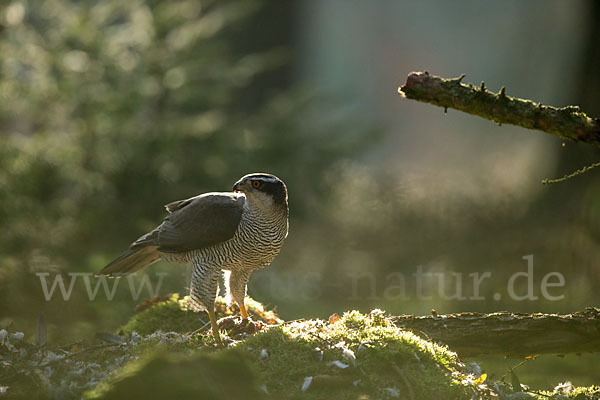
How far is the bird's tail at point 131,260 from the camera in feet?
12.4

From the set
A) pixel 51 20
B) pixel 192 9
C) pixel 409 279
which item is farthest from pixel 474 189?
pixel 51 20

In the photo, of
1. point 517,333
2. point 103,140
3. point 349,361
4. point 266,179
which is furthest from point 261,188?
point 103,140

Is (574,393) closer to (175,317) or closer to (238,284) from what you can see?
(238,284)

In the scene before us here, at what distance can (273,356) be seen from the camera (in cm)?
246

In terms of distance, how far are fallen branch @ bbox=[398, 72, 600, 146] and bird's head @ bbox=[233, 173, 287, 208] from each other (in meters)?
1.03

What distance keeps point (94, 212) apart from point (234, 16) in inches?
130

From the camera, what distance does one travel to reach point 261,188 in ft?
10.4

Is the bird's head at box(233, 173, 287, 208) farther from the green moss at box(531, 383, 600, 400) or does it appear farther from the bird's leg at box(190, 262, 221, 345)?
the green moss at box(531, 383, 600, 400)

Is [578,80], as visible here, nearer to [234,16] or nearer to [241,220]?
[234,16]

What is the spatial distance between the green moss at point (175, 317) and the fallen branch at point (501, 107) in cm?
196

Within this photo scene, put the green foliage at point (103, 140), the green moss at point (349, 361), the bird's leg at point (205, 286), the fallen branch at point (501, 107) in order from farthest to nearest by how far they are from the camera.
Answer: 1. the green foliage at point (103, 140)
2. the bird's leg at point (205, 286)
3. the fallen branch at point (501, 107)
4. the green moss at point (349, 361)

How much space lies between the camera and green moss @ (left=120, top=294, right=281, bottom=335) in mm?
3771

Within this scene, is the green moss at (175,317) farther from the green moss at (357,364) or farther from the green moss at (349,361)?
the green moss at (357,364)


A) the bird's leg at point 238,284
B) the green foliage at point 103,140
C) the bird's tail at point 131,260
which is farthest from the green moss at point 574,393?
the green foliage at point 103,140
